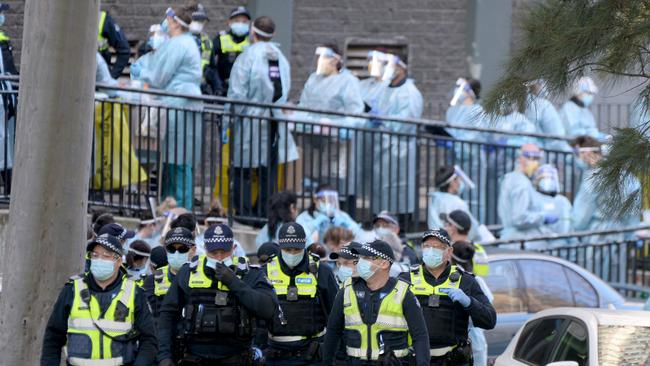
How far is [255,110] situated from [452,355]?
6041 millimetres

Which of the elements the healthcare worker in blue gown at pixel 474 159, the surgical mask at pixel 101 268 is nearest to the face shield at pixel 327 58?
the healthcare worker in blue gown at pixel 474 159

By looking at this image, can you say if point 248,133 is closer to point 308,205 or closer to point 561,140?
point 308,205

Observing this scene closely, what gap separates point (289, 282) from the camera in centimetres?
1030

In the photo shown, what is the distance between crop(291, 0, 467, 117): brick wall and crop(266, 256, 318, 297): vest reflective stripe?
10.4 metres

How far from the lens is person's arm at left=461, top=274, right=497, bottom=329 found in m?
9.96

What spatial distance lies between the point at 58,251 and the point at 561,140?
345 inches

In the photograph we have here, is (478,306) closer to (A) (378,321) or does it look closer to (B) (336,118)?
(A) (378,321)

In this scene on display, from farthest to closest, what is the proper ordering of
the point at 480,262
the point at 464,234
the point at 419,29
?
the point at 419,29
the point at 464,234
the point at 480,262

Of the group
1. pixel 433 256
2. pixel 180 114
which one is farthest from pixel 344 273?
pixel 180 114

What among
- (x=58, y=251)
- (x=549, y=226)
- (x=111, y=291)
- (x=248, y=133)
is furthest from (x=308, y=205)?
(x=111, y=291)

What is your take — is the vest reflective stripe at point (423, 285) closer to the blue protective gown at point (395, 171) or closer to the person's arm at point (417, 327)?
the person's arm at point (417, 327)

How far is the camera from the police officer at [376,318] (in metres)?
9.25

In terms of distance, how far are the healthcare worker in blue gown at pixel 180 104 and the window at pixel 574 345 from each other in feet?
21.4

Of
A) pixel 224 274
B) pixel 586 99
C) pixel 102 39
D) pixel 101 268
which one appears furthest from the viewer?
pixel 586 99
